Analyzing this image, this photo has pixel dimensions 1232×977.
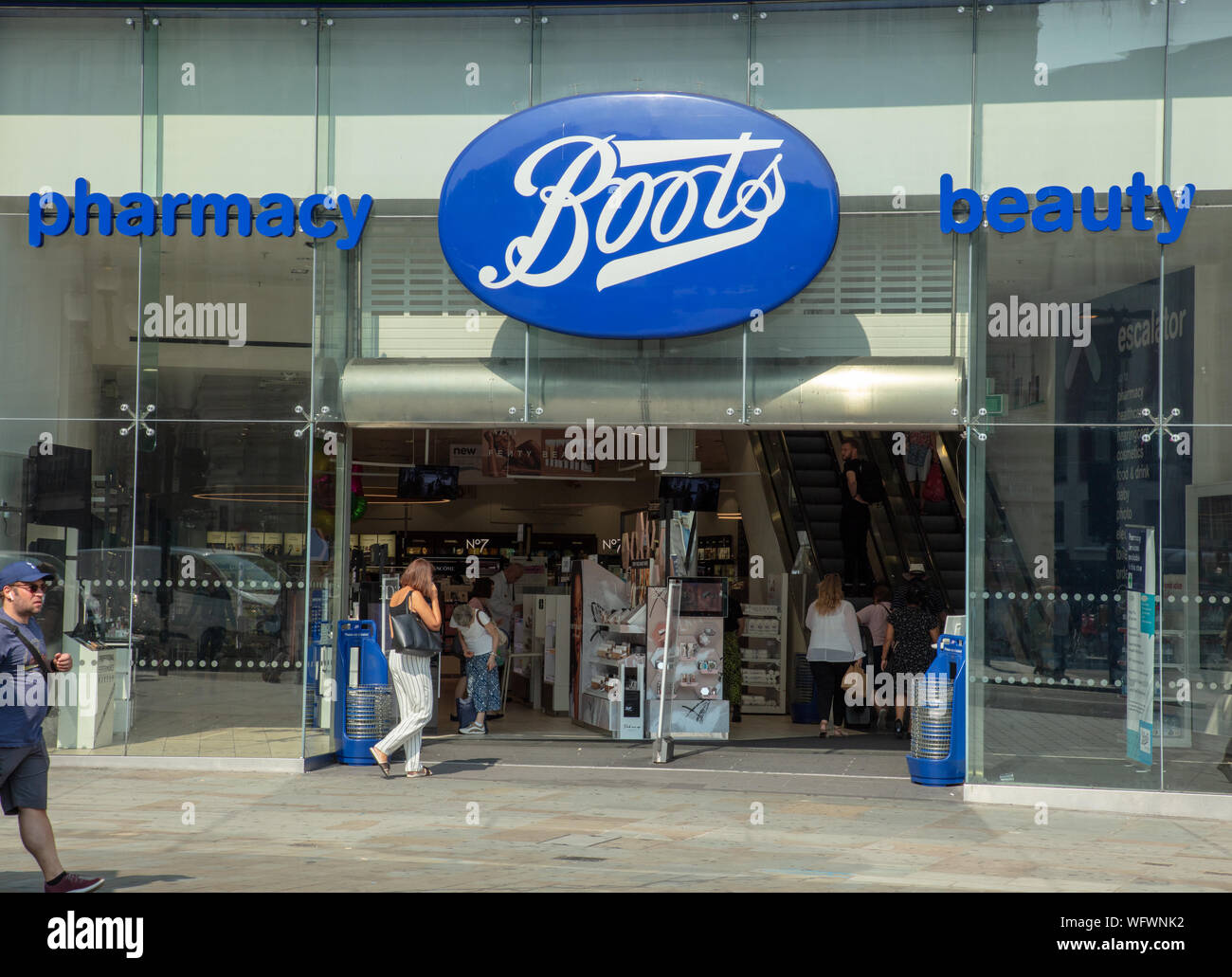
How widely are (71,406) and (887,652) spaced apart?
810 cm

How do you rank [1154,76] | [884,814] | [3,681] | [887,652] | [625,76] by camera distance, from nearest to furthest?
[3,681] < [884,814] < [1154,76] < [625,76] < [887,652]

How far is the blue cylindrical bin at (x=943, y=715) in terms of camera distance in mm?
10742

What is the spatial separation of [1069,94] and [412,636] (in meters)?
6.45

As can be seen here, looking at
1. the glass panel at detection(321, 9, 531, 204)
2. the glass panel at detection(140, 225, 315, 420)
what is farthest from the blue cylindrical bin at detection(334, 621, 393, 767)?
the glass panel at detection(321, 9, 531, 204)

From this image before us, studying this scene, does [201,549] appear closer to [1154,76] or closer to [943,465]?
[1154,76]

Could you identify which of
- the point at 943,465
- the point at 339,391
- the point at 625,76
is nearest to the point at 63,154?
the point at 339,391

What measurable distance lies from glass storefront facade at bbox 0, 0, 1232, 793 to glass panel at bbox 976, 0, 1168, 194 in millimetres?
22

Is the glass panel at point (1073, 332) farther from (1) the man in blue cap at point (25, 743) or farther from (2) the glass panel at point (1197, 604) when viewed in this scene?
(1) the man in blue cap at point (25, 743)

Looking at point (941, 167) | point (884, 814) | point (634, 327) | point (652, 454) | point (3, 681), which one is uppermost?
point (941, 167)

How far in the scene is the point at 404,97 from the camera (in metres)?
11.4

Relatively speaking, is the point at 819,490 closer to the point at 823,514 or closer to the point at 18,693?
the point at 823,514

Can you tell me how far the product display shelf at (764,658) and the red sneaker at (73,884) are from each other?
9.77m

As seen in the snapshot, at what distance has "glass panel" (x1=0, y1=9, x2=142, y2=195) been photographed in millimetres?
11477
